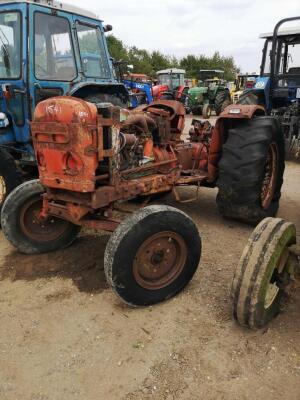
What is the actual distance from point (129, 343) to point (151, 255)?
0.66m

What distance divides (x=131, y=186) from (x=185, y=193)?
2.54 meters

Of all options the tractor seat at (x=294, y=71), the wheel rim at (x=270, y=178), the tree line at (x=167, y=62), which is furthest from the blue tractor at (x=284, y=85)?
the tree line at (x=167, y=62)

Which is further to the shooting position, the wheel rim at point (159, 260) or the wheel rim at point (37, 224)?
the wheel rim at point (37, 224)

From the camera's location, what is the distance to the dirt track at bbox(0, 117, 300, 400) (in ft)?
7.27

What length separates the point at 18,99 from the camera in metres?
4.96

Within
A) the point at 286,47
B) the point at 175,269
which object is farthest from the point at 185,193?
the point at 286,47

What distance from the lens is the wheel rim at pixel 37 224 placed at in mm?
3688

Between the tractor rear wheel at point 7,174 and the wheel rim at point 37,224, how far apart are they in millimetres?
796

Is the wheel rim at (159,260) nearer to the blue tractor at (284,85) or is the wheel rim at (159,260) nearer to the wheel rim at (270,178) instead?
the wheel rim at (270,178)

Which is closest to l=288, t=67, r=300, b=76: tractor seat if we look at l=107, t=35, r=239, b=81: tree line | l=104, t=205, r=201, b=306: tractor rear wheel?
l=104, t=205, r=201, b=306: tractor rear wheel

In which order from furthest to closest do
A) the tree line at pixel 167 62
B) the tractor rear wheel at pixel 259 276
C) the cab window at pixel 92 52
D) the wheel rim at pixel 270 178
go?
the tree line at pixel 167 62 → the cab window at pixel 92 52 → the wheel rim at pixel 270 178 → the tractor rear wheel at pixel 259 276

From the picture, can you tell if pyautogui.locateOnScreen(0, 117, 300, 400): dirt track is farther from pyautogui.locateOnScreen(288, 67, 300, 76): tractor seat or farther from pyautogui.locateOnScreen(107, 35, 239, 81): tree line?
pyautogui.locateOnScreen(107, 35, 239, 81): tree line

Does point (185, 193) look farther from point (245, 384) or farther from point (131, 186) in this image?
point (245, 384)

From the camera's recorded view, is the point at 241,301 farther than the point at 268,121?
No
